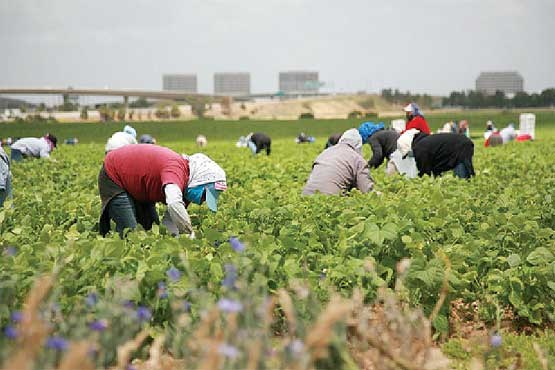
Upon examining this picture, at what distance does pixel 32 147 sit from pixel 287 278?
12.6 meters

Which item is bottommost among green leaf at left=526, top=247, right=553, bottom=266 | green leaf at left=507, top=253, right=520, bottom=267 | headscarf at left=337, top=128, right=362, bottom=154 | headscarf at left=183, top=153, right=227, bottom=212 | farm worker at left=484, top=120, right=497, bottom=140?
farm worker at left=484, top=120, right=497, bottom=140

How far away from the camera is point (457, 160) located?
9609 millimetres

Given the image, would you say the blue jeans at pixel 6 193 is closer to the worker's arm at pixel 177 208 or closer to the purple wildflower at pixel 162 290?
the worker's arm at pixel 177 208

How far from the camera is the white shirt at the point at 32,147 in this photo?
48.5 feet

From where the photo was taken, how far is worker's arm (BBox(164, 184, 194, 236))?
463 centimetres

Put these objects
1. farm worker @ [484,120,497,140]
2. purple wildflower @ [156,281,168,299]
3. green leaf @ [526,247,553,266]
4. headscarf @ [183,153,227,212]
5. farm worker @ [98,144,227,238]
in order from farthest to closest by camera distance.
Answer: farm worker @ [484,120,497,140], headscarf @ [183,153,227,212], farm worker @ [98,144,227,238], green leaf @ [526,247,553,266], purple wildflower @ [156,281,168,299]

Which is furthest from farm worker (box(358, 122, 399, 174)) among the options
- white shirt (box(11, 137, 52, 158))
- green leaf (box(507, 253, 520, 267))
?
white shirt (box(11, 137, 52, 158))

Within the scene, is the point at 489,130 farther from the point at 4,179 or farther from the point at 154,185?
the point at 154,185

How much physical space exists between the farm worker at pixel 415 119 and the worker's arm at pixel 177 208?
262 inches

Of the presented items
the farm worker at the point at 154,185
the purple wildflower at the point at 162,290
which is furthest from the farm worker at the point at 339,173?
the purple wildflower at the point at 162,290

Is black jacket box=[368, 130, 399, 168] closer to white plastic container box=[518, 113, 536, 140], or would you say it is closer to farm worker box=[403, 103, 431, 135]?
farm worker box=[403, 103, 431, 135]

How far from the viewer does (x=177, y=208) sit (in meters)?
4.62

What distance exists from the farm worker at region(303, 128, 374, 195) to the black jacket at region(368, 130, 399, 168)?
2844 mm

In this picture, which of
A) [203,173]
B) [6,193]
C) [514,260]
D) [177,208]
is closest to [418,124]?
[6,193]
